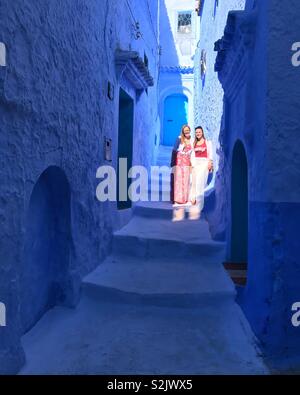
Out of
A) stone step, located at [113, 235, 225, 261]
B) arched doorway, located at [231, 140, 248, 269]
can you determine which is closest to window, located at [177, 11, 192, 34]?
arched doorway, located at [231, 140, 248, 269]

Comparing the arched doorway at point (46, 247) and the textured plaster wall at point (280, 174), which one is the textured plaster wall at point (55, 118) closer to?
the arched doorway at point (46, 247)

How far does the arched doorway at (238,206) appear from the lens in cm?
484

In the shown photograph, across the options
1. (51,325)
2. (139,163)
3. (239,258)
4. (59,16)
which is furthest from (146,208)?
(59,16)

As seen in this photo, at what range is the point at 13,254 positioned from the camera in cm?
259

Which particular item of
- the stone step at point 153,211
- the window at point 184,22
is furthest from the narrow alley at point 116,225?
the window at point 184,22

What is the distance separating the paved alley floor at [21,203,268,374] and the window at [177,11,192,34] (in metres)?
12.3

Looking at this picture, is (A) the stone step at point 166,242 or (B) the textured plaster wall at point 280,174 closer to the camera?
(B) the textured plaster wall at point 280,174

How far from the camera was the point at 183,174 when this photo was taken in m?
7.09

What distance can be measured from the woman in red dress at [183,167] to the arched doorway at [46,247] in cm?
371

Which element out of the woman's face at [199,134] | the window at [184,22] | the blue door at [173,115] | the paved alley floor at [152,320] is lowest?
the paved alley floor at [152,320]

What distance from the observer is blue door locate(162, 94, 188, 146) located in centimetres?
1546

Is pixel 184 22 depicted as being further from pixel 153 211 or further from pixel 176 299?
pixel 176 299

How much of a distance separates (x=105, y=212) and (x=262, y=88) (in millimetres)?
2754
